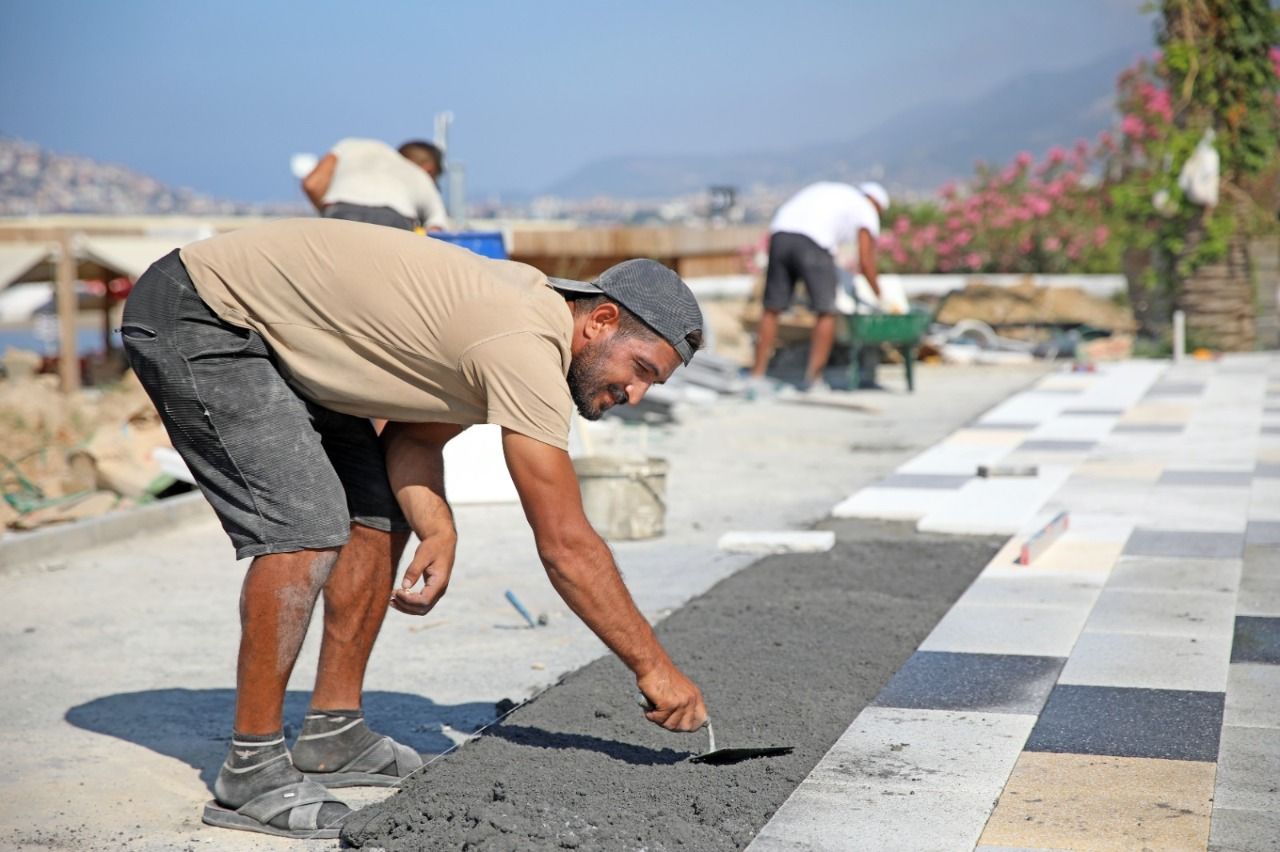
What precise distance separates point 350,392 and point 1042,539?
9.62 ft

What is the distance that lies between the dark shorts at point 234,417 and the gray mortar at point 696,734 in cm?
57

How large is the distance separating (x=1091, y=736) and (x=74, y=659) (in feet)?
8.79

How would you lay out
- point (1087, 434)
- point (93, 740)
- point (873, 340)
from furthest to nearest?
point (873, 340)
point (1087, 434)
point (93, 740)

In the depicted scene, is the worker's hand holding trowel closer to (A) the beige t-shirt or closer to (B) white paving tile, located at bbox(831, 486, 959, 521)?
(A) the beige t-shirt

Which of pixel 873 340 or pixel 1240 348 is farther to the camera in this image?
pixel 1240 348

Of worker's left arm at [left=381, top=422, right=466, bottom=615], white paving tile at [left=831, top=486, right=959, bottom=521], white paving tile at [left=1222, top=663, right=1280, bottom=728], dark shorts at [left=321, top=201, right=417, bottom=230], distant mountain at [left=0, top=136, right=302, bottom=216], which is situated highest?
distant mountain at [left=0, top=136, right=302, bottom=216]

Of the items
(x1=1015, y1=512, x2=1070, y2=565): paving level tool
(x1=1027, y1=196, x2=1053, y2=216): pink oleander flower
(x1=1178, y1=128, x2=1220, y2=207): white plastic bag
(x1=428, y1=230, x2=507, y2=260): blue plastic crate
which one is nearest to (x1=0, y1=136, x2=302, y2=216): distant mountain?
(x1=1027, y1=196, x2=1053, y2=216): pink oleander flower

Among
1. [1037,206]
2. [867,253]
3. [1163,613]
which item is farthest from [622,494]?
[1037,206]

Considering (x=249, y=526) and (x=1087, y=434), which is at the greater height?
(x=249, y=526)

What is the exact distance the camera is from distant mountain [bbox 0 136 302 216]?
97625mm

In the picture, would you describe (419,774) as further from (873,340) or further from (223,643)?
(873,340)

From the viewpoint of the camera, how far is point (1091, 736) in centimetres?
304

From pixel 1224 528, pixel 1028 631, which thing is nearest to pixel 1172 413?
pixel 1224 528

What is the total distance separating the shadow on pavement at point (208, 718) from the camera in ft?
10.8
